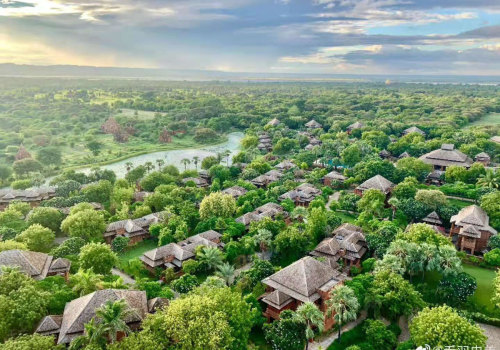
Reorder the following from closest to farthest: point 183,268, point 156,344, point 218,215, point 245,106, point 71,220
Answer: point 156,344 < point 183,268 < point 71,220 < point 218,215 < point 245,106

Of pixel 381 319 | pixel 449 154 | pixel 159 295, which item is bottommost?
pixel 381 319

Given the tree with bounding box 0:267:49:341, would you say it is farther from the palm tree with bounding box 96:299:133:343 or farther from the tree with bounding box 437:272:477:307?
the tree with bounding box 437:272:477:307

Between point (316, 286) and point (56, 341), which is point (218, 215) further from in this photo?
point (56, 341)

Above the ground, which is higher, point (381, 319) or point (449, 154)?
point (449, 154)

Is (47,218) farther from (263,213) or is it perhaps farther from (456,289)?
(456,289)

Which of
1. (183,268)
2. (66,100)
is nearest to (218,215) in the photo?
(183,268)

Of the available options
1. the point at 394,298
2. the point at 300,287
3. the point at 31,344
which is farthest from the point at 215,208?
the point at 31,344

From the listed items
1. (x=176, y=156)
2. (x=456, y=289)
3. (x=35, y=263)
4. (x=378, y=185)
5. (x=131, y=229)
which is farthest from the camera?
(x=176, y=156)

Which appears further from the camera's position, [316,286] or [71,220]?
[71,220]
